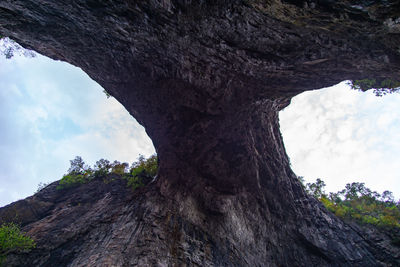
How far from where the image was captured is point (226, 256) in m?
10.6

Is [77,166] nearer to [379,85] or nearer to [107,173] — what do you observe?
[107,173]

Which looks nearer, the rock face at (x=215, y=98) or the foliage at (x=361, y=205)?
the rock face at (x=215, y=98)

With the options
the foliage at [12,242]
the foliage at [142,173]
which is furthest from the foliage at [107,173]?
the foliage at [12,242]

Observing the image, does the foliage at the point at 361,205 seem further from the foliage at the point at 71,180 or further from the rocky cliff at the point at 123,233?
the foliage at the point at 71,180

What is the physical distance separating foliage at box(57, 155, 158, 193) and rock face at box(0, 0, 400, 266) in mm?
2183

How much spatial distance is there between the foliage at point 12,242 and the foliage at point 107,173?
227 inches

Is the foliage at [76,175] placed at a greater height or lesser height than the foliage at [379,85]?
lesser

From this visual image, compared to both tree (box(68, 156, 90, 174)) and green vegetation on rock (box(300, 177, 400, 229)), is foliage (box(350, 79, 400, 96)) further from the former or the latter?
tree (box(68, 156, 90, 174))

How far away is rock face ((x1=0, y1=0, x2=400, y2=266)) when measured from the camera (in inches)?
294

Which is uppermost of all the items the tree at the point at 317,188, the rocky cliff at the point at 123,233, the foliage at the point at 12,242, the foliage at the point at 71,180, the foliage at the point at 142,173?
the tree at the point at 317,188

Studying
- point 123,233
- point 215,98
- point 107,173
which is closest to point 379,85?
point 215,98

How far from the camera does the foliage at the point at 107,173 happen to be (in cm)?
1502

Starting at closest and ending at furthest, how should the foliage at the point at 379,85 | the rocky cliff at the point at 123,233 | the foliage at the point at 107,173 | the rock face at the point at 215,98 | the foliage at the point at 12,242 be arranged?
the rock face at the point at 215,98, the foliage at the point at 12,242, the rocky cliff at the point at 123,233, the foliage at the point at 379,85, the foliage at the point at 107,173

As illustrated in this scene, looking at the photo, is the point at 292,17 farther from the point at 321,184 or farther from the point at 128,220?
the point at 321,184
